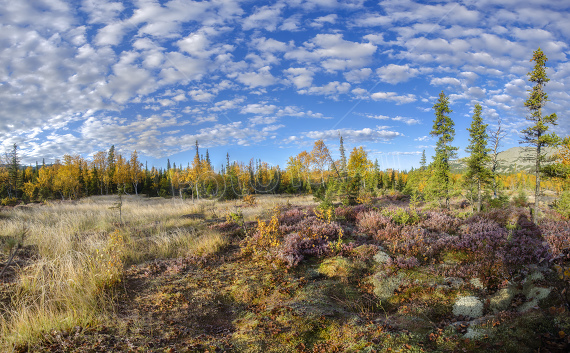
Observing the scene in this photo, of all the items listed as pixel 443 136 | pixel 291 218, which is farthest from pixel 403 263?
pixel 443 136

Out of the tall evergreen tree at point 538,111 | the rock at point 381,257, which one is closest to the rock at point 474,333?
the rock at point 381,257

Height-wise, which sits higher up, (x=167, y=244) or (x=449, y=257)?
(x=167, y=244)

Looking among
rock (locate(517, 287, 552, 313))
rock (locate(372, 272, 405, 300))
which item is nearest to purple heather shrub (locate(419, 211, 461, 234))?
rock (locate(372, 272, 405, 300))

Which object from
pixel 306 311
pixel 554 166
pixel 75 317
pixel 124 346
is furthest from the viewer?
pixel 554 166

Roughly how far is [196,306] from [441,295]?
4.52m

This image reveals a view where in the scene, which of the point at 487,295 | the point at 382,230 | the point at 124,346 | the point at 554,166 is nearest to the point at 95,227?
the point at 124,346

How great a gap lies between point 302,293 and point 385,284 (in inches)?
68.9

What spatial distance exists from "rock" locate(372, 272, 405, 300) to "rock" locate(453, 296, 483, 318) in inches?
41.6

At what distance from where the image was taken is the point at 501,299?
14.3 ft

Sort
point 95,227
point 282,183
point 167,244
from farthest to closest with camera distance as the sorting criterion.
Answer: point 282,183 < point 95,227 < point 167,244

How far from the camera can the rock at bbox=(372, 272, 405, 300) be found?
16.6 ft

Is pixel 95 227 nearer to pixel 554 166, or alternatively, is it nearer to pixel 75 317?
pixel 75 317

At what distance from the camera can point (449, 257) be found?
6.70 metres

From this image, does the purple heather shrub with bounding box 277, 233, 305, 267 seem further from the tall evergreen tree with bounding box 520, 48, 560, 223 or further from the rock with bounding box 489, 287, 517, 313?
the tall evergreen tree with bounding box 520, 48, 560, 223
